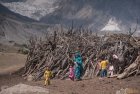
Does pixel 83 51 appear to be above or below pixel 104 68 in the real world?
above

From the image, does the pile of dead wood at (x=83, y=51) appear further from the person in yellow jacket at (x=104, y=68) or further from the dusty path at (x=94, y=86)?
the dusty path at (x=94, y=86)

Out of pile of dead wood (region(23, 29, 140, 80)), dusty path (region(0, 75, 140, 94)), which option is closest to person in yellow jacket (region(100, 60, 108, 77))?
pile of dead wood (region(23, 29, 140, 80))

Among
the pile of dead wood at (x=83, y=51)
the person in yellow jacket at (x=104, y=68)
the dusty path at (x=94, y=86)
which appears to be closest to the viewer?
the dusty path at (x=94, y=86)

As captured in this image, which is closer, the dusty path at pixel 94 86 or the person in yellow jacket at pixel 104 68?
the dusty path at pixel 94 86

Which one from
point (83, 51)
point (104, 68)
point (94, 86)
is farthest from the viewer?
point (83, 51)

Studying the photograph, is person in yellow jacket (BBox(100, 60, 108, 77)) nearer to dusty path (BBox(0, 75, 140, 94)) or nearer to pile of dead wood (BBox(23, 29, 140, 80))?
pile of dead wood (BBox(23, 29, 140, 80))

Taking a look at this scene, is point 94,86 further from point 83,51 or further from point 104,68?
point 83,51

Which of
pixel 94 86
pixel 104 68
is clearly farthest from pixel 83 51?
pixel 94 86

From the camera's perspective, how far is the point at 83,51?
894 inches

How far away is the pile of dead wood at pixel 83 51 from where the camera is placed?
71.3 feet

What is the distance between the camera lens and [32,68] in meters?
25.8

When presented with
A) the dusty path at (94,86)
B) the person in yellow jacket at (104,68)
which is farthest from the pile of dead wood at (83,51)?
the dusty path at (94,86)

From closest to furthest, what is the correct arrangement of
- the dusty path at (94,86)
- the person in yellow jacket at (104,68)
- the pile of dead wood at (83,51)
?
the dusty path at (94,86) < the person in yellow jacket at (104,68) < the pile of dead wood at (83,51)

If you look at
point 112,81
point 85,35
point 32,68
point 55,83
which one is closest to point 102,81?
point 112,81
